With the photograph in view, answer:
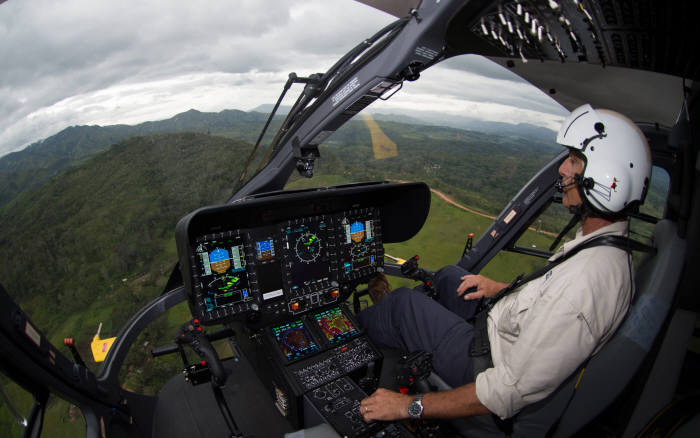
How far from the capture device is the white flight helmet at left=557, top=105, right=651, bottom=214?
1135mm

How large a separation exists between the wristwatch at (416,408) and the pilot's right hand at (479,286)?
0.91 metres

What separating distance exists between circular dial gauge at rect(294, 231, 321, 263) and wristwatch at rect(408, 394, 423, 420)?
1098 millimetres

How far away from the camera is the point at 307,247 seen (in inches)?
84.0

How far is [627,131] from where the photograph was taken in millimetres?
1165

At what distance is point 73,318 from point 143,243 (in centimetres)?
53

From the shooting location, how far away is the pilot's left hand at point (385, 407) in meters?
1.30

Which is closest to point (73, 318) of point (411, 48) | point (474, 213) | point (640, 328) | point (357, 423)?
point (357, 423)

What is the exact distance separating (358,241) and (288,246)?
1.75 feet

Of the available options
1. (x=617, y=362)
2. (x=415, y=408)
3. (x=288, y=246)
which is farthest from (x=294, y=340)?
(x=617, y=362)

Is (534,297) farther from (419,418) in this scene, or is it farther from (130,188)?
(130,188)

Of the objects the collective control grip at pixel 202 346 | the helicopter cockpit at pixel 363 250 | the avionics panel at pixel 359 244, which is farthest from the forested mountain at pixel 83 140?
the collective control grip at pixel 202 346

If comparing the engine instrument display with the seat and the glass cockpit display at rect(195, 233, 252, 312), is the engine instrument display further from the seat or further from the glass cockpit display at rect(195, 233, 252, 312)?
the seat

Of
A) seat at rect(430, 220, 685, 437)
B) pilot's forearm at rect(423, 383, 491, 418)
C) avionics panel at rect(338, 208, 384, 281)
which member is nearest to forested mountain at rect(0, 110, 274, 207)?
avionics panel at rect(338, 208, 384, 281)

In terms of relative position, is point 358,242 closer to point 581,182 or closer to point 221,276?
point 221,276
